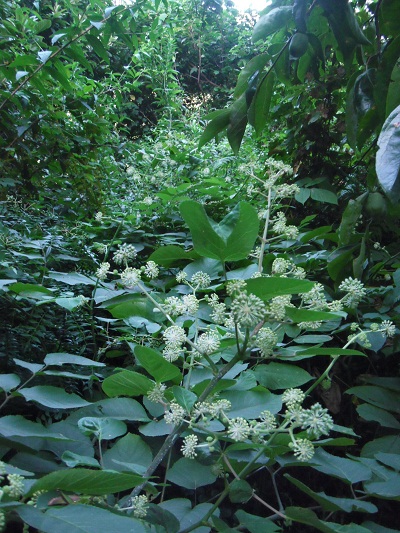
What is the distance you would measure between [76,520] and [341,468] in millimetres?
510

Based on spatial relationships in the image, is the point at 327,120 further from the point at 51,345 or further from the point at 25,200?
the point at 51,345

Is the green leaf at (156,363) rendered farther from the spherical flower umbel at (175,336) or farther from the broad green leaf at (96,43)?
the broad green leaf at (96,43)

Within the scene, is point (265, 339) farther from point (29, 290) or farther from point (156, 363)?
point (29, 290)

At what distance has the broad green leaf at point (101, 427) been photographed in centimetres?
70

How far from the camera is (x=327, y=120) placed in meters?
1.97

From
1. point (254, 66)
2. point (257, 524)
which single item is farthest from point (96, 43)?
point (257, 524)

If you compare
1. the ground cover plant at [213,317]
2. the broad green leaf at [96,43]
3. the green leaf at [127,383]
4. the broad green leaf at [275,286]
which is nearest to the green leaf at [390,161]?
the ground cover plant at [213,317]

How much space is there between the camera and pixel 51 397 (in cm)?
72

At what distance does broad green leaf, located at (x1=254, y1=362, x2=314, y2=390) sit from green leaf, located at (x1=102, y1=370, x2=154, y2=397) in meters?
0.21

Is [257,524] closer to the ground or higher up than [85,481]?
closer to the ground

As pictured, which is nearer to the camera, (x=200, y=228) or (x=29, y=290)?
(x=200, y=228)

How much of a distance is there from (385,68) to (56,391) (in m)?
0.93

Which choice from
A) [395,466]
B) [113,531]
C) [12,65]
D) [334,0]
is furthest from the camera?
[12,65]

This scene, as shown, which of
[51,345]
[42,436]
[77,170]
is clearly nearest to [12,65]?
[77,170]
